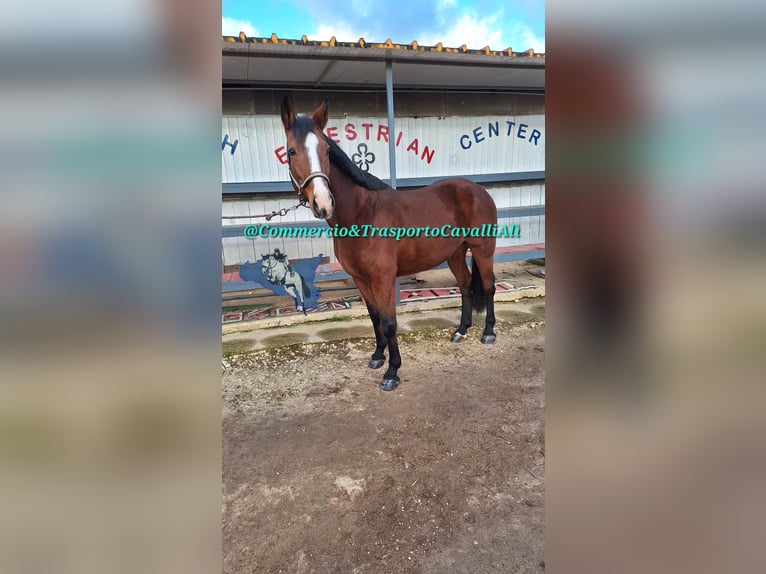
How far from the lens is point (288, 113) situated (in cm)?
240

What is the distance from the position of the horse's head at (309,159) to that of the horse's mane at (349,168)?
0.24 m

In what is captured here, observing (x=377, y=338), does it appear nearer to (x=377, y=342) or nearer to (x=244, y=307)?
(x=377, y=342)

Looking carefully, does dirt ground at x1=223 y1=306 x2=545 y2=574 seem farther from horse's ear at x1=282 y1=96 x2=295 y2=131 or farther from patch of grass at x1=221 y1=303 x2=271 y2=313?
horse's ear at x1=282 y1=96 x2=295 y2=131

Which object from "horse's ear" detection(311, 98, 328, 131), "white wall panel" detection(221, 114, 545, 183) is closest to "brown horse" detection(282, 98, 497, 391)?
"horse's ear" detection(311, 98, 328, 131)

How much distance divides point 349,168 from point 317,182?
49 centimetres

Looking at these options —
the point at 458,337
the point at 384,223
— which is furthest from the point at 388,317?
the point at 458,337

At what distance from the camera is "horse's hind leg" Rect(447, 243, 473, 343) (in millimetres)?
4020

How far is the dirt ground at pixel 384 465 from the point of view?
1.67 metres

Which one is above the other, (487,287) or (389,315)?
(487,287)

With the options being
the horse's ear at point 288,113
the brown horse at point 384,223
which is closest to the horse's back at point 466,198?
the brown horse at point 384,223
